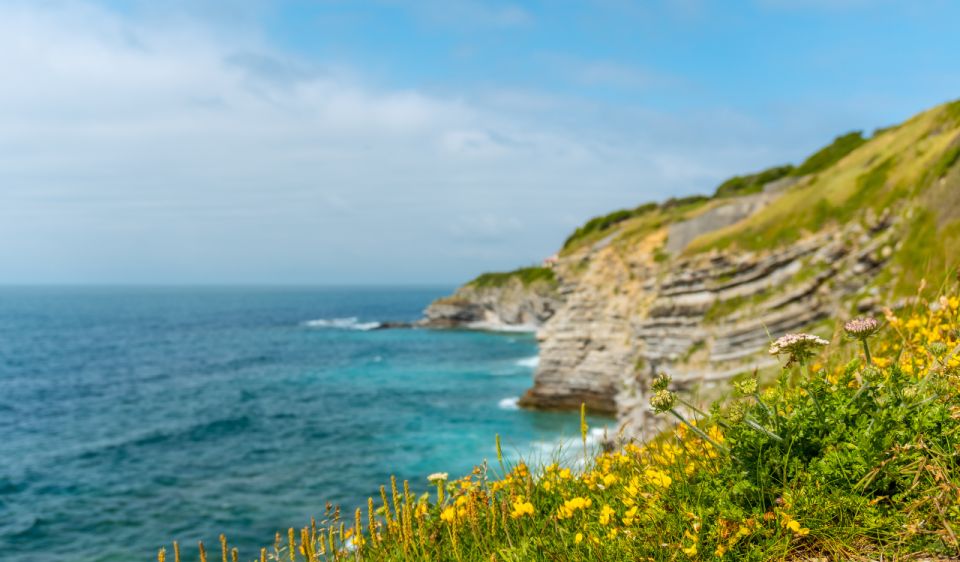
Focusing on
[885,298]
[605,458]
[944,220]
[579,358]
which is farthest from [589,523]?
[579,358]

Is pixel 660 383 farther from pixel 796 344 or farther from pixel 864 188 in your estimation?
pixel 864 188

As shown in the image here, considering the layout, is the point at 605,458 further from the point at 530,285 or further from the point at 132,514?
the point at 530,285

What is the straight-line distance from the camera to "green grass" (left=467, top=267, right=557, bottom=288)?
11744 centimetres

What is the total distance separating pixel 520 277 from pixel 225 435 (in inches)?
3653

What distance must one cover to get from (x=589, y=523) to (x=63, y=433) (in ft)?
168

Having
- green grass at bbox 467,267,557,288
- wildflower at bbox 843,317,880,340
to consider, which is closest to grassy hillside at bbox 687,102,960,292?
wildflower at bbox 843,317,880,340

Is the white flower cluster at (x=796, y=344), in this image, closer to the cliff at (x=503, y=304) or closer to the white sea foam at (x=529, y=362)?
the white sea foam at (x=529, y=362)

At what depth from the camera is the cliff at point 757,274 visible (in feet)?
72.5

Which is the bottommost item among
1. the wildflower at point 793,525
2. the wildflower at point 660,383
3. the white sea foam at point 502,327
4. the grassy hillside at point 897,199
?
the white sea foam at point 502,327

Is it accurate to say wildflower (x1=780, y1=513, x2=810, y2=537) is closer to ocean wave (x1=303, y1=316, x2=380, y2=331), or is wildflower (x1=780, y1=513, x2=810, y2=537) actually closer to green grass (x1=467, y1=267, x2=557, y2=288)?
green grass (x1=467, y1=267, x2=557, y2=288)

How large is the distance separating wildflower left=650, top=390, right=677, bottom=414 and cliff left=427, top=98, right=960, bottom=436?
13.5m

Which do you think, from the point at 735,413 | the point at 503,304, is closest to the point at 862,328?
the point at 735,413

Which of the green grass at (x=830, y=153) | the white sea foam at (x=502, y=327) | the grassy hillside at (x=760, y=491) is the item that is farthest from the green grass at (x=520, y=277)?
the grassy hillside at (x=760, y=491)

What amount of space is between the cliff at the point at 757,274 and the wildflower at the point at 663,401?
13504mm
